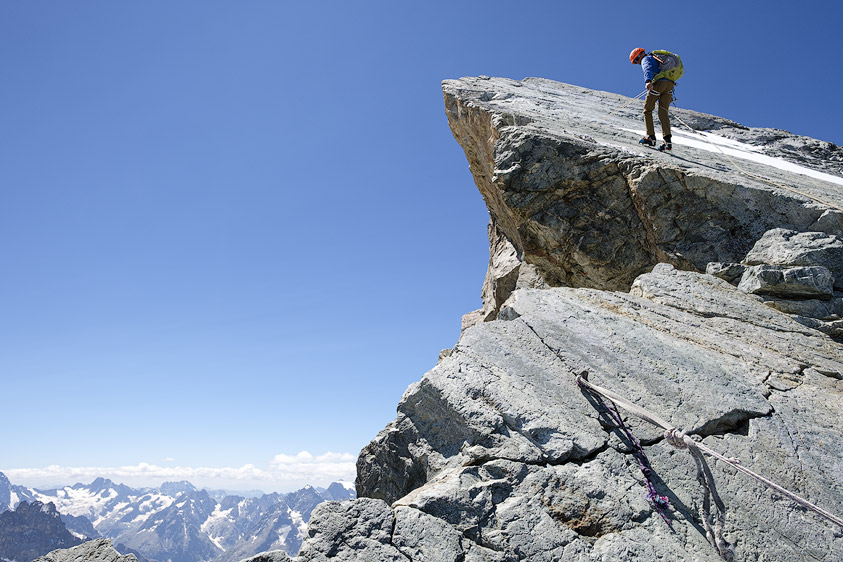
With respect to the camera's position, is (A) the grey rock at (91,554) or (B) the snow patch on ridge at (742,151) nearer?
(A) the grey rock at (91,554)

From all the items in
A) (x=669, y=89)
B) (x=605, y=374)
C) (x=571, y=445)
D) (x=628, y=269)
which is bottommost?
(x=571, y=445)

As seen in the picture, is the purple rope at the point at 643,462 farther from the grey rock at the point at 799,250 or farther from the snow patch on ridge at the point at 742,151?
the snow patch on ridge at the point at 742,151

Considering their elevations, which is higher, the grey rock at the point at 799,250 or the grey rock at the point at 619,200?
the grey rock at the point at 619,200

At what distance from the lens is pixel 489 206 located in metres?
22.4

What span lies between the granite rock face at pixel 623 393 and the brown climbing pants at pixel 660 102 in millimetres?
2458

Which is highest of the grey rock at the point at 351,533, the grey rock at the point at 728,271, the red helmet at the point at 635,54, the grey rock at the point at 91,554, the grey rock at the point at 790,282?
the red helmet at the point at 635,54

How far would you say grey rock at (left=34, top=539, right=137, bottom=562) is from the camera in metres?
6.37

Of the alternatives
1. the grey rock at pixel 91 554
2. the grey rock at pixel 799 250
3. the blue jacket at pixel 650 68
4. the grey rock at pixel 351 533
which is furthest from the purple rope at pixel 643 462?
the blue jacket at pixel 650 68

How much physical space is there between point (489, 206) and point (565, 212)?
A: 28.1 feet

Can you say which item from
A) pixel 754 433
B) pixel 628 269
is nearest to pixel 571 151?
pixel 628 269

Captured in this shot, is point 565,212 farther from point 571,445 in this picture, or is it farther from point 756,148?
point 756,148

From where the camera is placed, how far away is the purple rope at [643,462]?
616 centimetres

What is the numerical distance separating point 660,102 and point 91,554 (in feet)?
65.7

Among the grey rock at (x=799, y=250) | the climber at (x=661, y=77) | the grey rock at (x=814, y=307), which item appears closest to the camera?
the grey rock at (x=814, y=307)
